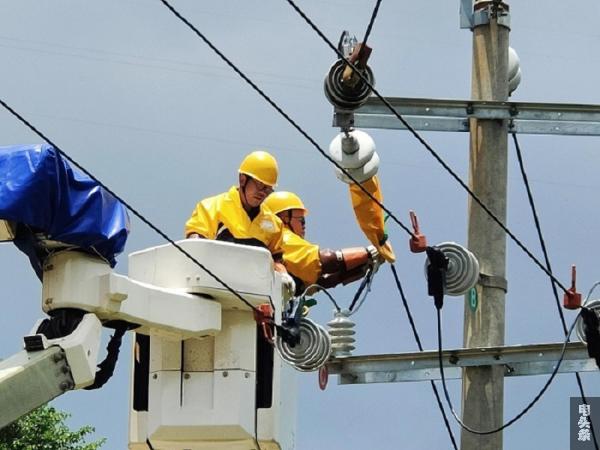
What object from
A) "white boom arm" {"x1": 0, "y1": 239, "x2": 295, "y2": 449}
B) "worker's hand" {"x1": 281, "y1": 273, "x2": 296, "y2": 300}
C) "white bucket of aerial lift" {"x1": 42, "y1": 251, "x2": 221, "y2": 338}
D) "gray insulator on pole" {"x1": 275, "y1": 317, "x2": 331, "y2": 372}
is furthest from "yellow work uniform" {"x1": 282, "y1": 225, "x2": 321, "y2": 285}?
"white bucket of aerial lift" {"x1": 42, "y1": 251, "x2": 221, "y2": 338}

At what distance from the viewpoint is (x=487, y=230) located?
55.1ft

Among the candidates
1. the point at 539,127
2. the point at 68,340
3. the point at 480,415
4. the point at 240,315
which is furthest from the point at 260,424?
the point at 539,127

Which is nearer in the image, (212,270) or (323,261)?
(212,270)

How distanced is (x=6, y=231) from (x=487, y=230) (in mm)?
4762

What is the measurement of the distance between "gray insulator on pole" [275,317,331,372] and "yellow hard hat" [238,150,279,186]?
4.38 feet

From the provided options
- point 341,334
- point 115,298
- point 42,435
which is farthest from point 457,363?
point 42,435

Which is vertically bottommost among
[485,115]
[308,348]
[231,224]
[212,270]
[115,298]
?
[308,348]

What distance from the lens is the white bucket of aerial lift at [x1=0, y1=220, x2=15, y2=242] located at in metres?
12.9

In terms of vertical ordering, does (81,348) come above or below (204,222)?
below

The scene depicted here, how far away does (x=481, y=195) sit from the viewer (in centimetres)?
1686

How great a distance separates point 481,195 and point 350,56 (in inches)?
115

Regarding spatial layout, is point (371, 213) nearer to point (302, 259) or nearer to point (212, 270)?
point (302, 259)

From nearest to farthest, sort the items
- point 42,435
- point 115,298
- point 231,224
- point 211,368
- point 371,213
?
point 115,298, point 211,368, point 231,224, point 371,213, point 42,435

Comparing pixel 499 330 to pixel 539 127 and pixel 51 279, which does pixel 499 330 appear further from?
pixel 51 279
